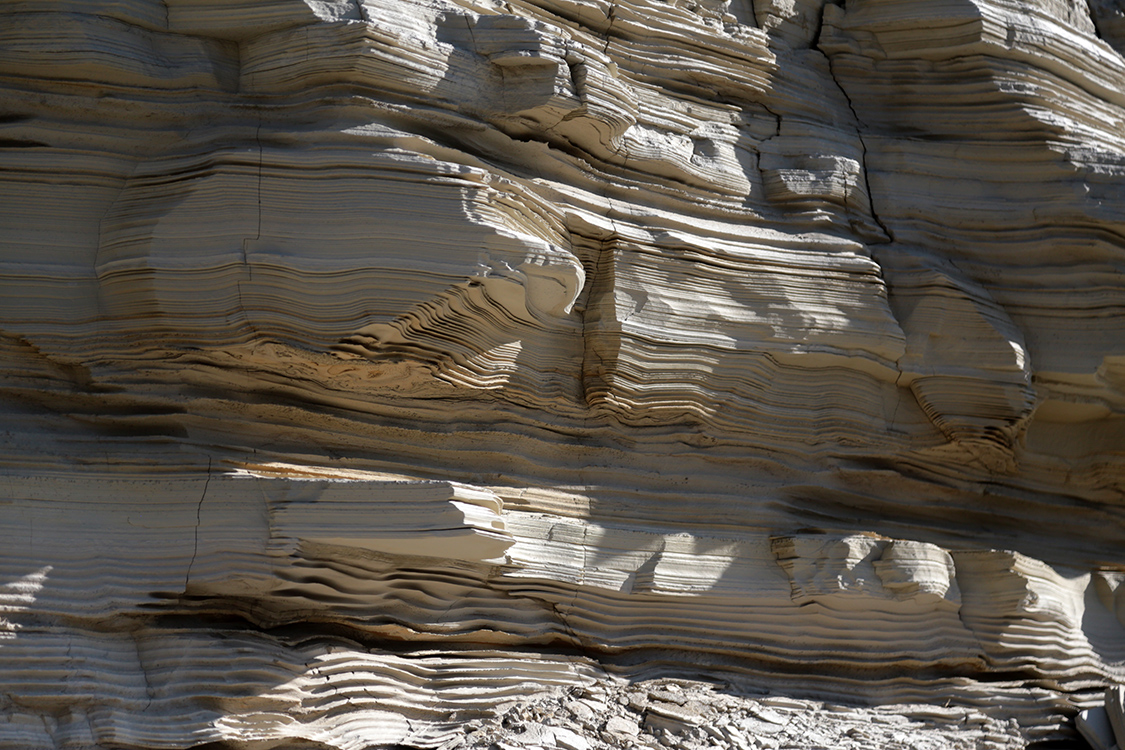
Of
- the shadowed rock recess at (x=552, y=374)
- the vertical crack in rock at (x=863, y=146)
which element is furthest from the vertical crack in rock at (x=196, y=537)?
the vertical crack in rock at (x=863, y=146)

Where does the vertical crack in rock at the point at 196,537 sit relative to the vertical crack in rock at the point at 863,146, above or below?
Result: below

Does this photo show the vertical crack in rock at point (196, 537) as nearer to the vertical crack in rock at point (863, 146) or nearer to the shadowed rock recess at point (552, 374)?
the shadowed rock recess at point (552, 374)

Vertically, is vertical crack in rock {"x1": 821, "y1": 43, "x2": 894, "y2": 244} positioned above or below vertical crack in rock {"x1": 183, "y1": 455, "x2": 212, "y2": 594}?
above

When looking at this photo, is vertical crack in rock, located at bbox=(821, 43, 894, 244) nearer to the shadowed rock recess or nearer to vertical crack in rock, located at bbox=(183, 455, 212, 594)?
the shadowed rock recess

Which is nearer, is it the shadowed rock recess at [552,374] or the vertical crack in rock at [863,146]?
the shadowed rock recess at [552,374]

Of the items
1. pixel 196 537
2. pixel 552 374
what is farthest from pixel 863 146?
pixel 196 537

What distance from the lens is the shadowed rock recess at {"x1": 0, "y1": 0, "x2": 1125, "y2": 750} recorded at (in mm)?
3354

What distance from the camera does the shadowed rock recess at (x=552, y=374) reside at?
3.35 metres

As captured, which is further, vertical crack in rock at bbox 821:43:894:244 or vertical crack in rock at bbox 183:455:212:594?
vertical crack in rock at bbox 821:43:894:244

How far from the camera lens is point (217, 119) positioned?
367 cm

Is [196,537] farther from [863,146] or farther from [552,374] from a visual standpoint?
[863,146]

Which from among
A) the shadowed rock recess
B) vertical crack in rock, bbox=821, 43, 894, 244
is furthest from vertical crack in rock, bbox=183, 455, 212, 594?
vertical crack in rock, bbox=821, 43, 894, 244

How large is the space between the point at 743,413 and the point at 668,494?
529mm

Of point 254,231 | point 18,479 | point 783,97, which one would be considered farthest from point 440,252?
point 783,97
